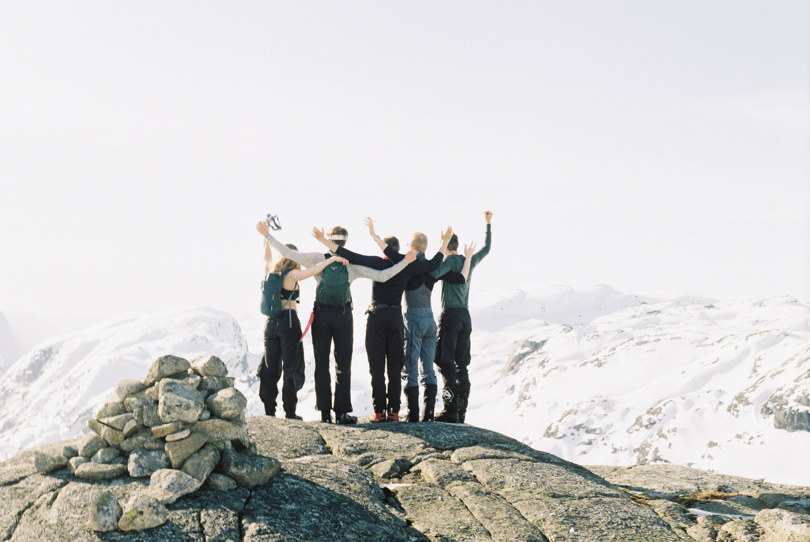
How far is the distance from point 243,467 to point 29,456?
148 inches

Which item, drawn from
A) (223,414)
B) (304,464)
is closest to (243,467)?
(223,414)

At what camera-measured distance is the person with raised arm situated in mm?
15914

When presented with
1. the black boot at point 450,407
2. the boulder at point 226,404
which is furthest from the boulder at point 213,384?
the black boot at point 450,407

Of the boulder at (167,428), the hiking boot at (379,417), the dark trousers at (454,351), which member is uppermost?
the boulder at (167,428)

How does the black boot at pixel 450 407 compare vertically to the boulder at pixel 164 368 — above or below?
below

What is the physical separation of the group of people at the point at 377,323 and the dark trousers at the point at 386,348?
2cm

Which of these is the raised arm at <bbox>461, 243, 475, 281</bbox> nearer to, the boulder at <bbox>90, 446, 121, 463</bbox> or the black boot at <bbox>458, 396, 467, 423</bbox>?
the black boot at <bbox>458, 396, 467, 423</bbox>

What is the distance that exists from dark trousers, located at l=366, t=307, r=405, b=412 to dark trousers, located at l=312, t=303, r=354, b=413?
1.63 feet

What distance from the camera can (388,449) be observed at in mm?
13672

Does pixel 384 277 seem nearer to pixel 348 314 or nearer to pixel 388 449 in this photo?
pixel 348 314

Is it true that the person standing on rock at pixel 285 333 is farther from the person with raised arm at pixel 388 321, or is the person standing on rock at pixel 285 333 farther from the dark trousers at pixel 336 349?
the person with raised arm at pixel 388 321

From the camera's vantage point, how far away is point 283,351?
52.6 feet

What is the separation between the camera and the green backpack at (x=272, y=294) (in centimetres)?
1561

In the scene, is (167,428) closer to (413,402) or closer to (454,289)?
(413,402)
